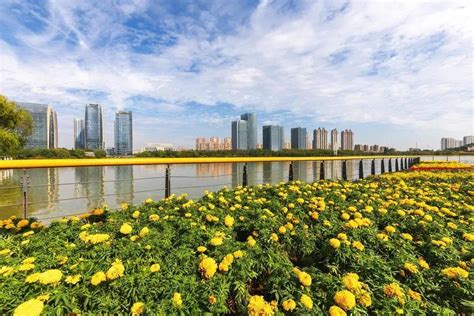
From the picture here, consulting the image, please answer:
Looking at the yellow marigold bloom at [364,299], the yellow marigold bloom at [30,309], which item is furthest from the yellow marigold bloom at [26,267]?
the yellow marigold bloom at [364,299]

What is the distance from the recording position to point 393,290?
111cm

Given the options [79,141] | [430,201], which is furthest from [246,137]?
[79,141]

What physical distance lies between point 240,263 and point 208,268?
18cm

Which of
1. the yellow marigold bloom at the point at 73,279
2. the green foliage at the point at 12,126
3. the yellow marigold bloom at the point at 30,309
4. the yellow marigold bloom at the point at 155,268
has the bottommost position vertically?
the yellow marigold bloom at the point at 155,268

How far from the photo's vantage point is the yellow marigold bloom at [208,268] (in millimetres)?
1161

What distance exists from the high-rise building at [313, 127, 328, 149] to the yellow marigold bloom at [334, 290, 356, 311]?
173 feet

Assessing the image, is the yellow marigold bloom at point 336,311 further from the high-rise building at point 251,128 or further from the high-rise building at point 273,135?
the high-rise building at point 251,128

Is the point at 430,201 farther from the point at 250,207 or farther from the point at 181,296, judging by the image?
the point at 181,296

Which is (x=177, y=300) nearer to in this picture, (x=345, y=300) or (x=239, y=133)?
(x=345, y=300)

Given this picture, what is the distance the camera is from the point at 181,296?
103cm

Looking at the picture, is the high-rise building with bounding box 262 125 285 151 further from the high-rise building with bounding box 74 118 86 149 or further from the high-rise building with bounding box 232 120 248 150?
the high-rise building with bounding box 74 118 86 149

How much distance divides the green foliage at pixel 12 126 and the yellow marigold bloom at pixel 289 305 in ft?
73.6

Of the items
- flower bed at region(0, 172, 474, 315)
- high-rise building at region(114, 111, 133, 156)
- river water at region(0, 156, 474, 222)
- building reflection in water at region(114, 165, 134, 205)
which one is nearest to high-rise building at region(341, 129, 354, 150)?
river water at region(0, 156, 474, 222)

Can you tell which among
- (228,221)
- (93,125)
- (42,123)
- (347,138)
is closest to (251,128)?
(347,138)
